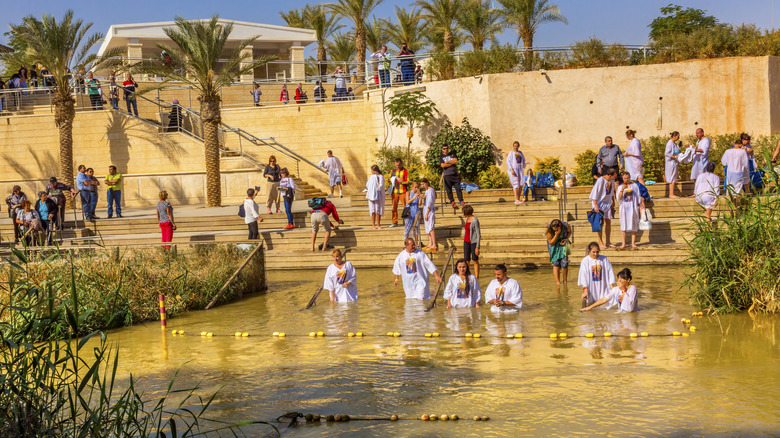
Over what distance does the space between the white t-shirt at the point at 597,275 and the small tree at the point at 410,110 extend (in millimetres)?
14860

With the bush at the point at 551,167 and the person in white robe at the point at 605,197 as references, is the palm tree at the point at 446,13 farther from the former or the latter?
the person in white robe at the point at 605,197

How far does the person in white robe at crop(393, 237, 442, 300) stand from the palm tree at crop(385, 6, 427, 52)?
24924mm

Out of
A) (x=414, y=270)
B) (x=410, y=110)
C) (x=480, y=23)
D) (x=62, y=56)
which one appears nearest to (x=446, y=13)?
(x=480, y=23)

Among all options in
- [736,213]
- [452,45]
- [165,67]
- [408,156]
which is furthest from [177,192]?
[736,213]

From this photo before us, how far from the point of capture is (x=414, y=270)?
13.7 meters

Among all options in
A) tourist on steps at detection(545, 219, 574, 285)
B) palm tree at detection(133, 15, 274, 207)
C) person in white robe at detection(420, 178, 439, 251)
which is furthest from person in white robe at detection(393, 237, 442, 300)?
palm tree at detection(133, 15, 274, 207)

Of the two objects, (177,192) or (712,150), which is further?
(177,192)

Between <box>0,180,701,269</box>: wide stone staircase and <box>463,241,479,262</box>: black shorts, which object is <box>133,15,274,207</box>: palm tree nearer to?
<box>0,180,701,269</box>: wide stone staircase

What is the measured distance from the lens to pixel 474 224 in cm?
1525

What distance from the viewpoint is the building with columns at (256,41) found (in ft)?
125

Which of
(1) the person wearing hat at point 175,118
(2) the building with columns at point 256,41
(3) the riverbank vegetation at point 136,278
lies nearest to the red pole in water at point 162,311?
(3) the riverbank vegetation at point 136,278

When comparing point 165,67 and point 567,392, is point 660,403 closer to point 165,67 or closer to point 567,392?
point 567,392

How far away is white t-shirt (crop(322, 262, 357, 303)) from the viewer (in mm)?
13812

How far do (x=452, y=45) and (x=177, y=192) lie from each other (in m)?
13.3
